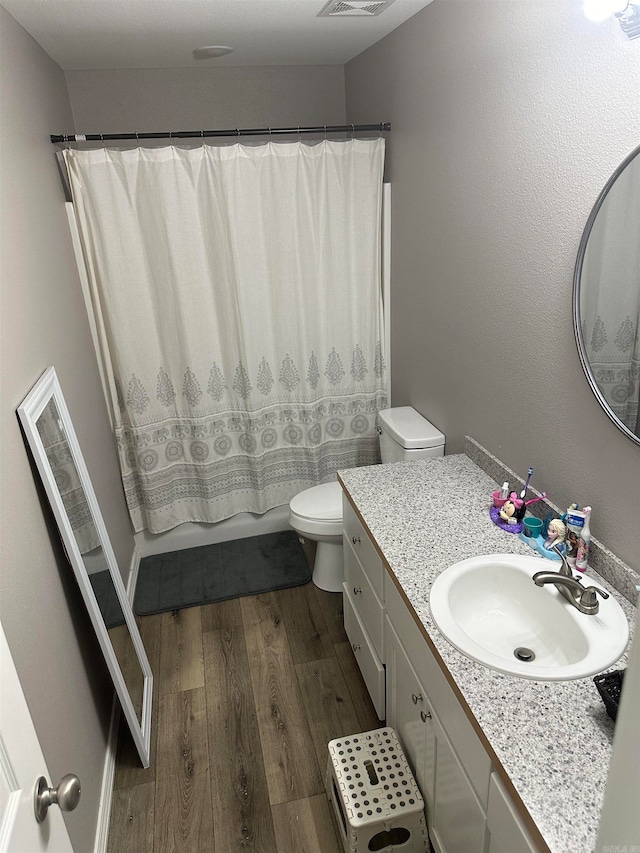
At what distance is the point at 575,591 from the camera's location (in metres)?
1.46

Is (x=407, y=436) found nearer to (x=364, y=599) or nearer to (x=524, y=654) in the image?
(x=364, y=599)

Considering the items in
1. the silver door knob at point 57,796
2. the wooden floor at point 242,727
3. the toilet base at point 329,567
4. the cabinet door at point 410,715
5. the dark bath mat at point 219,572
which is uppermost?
the silver door knob at point 57,796

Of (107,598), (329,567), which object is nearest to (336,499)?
(329,567)

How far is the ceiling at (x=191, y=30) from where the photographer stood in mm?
1938

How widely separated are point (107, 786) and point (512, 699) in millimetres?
1455

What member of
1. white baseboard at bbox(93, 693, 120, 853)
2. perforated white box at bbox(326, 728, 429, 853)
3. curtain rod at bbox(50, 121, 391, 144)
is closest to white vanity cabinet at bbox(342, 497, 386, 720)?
perforated white box at bbox(326, 728, 429, 853)

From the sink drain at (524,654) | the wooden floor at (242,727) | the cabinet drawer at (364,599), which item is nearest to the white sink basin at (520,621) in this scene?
the sink drain at (524,654)

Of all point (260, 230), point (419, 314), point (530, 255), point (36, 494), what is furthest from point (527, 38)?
point (36, 494)

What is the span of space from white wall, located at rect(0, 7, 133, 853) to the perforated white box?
2.38 feet

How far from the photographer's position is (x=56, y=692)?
5.08 ft

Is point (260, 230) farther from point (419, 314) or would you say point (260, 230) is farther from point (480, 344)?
point (480, 344)

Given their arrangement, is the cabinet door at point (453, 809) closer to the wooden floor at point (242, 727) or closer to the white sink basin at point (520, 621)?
the white sink basin at point (520, 621)

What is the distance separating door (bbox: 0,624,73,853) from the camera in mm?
806

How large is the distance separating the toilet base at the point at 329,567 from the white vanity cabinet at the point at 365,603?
401mm
